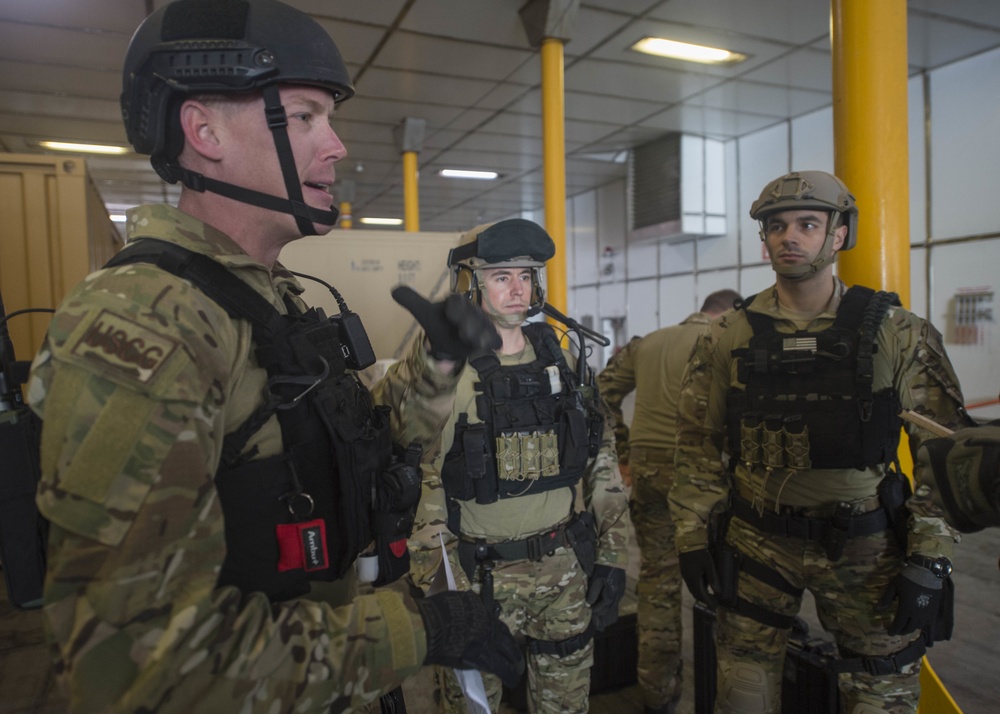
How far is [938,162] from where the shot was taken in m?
6.74

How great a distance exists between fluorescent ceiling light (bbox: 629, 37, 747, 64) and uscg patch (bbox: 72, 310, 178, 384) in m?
6.01

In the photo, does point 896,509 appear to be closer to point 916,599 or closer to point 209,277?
point 916,599

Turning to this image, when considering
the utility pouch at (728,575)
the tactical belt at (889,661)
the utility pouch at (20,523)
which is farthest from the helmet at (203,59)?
the tactical belt at (889,661)

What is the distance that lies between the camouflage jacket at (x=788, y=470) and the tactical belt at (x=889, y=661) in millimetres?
328

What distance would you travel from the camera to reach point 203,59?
105 cm

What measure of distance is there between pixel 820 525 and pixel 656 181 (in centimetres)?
830

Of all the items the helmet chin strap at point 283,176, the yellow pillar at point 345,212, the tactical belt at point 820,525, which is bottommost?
the tactical belt at point 820,525

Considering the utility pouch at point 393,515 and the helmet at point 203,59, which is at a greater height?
the helmet at point 203,59

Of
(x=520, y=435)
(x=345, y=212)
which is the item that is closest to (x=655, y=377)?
A: (x=520, y=435)

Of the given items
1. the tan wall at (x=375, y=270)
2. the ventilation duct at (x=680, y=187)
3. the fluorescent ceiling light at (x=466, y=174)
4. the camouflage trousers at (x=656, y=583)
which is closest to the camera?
the camouflage trousers at (x=656, y=583)

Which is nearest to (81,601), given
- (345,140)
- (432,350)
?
(432,350)

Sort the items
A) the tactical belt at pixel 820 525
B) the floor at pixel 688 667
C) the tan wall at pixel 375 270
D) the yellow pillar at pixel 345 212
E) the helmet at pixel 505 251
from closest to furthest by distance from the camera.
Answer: the tactical belt at pixel 820 525
the helmet at pixel 505 251
the floor at pixel 688 667
the tan wall at pixel 375 270
the yellow pillar at pixel 345 212

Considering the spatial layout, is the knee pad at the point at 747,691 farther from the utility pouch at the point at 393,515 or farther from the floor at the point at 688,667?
the utility pouch at the point at 393,515

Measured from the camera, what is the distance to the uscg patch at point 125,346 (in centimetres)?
76
